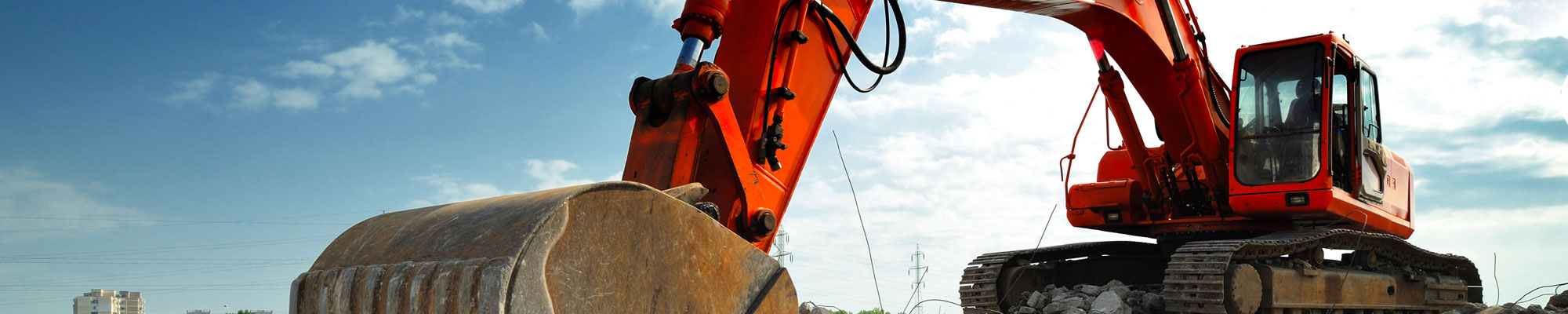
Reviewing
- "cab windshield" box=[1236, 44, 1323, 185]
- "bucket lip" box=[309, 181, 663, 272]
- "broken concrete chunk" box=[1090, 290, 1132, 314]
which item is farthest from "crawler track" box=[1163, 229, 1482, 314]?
"bucket lip" box=[309, 181, 663, 272]

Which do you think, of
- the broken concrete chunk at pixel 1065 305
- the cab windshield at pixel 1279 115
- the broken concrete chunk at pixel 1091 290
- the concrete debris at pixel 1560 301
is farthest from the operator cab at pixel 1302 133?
the concrete debris at pixel 1560 301

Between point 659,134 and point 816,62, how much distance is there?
0.87 metres

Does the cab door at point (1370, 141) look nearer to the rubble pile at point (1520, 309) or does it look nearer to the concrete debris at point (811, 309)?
the rubble pile at point (1520, 309)

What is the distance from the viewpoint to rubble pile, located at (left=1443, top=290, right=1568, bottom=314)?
7.78 meters

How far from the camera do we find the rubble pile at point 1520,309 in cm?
778

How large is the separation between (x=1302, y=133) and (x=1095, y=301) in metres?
1.90

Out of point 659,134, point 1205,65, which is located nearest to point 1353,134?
point 1205,65

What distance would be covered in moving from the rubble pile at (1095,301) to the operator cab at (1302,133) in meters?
0.95

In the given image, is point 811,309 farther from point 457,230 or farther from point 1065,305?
point 457,230

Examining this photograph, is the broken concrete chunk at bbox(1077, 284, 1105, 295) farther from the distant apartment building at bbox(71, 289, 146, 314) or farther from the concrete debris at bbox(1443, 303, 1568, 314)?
the distant apartment building at bbox(71, 289, 146, 314)

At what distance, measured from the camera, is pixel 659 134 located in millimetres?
4066

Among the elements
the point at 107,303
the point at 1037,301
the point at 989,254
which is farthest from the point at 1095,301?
the point at 107,303

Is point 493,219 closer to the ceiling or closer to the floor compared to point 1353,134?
closer to the floor

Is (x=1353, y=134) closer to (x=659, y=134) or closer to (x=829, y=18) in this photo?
(x=829, y=18)
